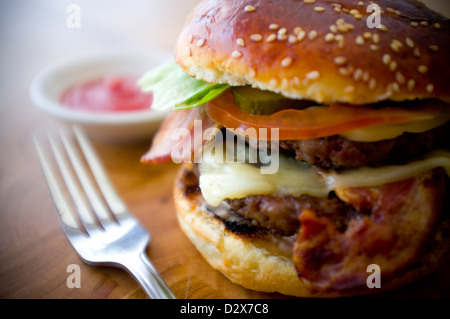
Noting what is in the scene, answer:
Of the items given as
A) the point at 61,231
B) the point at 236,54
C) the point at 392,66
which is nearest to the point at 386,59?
the point at 392,66

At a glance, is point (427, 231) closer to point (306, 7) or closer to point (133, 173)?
point (306, 7)

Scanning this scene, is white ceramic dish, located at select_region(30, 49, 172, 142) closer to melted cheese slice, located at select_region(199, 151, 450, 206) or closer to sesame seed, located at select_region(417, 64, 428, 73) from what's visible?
melted cheese slice, located at select_region(199, 151, 450, 206)

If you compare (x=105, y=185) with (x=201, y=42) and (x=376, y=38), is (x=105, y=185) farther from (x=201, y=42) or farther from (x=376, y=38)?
(x=376, y=38)

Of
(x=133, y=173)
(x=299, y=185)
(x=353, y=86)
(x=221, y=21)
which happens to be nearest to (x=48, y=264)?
(x=133, y=173)

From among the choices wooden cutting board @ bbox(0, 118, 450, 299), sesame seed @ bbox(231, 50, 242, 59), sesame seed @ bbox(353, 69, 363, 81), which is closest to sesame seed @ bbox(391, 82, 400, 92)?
sesame seed @ bbox(353, 69, 363, 81)

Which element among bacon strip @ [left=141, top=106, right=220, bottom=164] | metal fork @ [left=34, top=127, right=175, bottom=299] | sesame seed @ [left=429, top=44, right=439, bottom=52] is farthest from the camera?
bacon strip @ [left=141, top=106, right=220, bottom=164]

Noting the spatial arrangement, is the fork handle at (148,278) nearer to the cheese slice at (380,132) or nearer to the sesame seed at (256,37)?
the cheese slice at (380,132)
